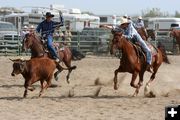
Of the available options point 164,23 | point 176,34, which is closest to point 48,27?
point 176,34

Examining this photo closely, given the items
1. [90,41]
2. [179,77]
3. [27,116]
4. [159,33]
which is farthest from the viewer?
[159,33]

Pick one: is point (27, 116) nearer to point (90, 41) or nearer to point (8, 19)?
point (90, 41)

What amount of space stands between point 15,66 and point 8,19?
22654 mm

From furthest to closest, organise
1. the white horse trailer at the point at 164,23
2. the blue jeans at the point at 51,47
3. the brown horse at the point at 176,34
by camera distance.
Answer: the white horse trailer at the point at 164,23 < the brown horse at the point at 176,34 < the blue jeans at the point at 51,47

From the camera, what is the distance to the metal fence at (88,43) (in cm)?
2352

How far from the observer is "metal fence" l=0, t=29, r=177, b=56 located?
23.5 metres

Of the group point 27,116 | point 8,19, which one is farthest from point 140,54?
→ point 8,19

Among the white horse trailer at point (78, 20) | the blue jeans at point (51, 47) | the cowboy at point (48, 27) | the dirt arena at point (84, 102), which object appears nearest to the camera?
the dirt arena at point (84, 102)

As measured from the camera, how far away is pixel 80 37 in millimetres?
24984

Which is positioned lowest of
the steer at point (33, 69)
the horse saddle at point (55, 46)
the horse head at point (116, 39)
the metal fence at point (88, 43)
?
the metal fence at point (88, 43)

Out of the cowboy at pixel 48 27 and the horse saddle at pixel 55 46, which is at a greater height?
the cowboy at pixel 48 27

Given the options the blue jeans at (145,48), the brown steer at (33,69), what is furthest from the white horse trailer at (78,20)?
the brown steer at (33,69)

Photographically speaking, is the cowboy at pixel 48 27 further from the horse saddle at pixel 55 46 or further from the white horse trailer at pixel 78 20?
the white horse trailer at pixel 78 20

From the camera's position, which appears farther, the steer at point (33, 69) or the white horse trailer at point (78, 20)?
the white horse trailer at point (78, 20)
